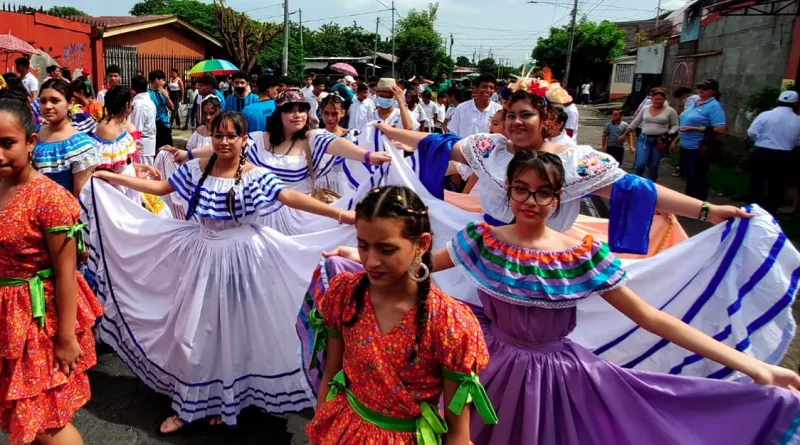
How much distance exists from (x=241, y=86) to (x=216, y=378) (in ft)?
21.0

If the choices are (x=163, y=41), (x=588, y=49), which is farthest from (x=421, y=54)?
(x=163, y=41)

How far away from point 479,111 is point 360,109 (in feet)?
11.1

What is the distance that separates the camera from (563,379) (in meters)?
2.20

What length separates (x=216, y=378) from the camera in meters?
3.26

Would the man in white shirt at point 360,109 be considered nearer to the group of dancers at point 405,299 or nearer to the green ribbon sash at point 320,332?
the group of dancers at point 405,299

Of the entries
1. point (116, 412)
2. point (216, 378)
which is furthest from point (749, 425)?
point (116, 412)

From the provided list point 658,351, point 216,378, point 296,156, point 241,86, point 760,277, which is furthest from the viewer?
point 241,86

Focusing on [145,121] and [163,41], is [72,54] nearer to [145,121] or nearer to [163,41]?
[163,41]

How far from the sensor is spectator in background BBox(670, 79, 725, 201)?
8.23 metres

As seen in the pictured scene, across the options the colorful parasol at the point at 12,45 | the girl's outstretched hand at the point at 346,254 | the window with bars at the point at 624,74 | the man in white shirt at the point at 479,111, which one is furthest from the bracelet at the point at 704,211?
the window with bars at the point at 624,74

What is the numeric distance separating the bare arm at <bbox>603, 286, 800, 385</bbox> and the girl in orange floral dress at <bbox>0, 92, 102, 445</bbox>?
6.78 feet

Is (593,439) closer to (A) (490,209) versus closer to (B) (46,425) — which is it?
(A) (490,209)

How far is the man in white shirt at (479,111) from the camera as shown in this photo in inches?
313

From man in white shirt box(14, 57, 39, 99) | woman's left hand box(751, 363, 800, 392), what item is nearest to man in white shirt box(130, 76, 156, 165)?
man in white shirt box(14, 57, 39, 99)
